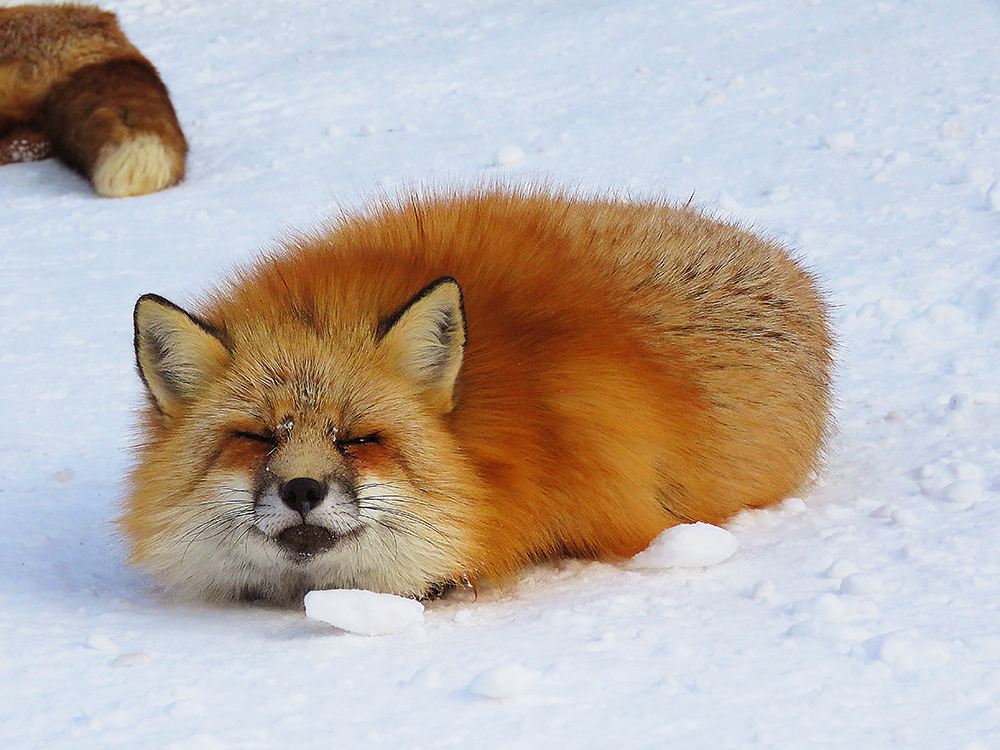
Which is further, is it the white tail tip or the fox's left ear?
the white tail tip

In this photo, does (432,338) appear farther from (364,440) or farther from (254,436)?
(254,436)

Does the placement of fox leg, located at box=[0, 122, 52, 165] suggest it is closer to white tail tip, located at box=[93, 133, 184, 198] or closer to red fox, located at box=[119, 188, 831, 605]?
white tail tip, located at box=[93, 133, 184, 198]

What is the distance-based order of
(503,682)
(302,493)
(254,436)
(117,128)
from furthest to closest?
(117,128), (254,436), (302,493), (503,682)

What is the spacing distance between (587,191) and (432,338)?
2.41 meters

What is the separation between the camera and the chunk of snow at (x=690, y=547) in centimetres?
253

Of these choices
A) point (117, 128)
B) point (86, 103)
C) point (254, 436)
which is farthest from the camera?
point (86, 103)

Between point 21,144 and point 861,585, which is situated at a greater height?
point 21,144

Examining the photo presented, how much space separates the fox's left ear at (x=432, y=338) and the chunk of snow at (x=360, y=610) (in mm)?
431

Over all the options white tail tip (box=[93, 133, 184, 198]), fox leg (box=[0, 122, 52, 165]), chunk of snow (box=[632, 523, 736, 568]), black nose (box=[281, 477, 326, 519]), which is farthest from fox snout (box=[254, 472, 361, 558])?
fox leg (box=[0, 122, 52, 165])

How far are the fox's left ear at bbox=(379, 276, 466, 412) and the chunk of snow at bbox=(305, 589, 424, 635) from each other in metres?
0.43

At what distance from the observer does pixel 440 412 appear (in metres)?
2.47

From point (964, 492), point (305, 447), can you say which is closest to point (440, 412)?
point (305, 447)

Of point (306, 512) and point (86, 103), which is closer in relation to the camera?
point (306, 512)

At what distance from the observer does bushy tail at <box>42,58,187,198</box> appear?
6.34 metres
